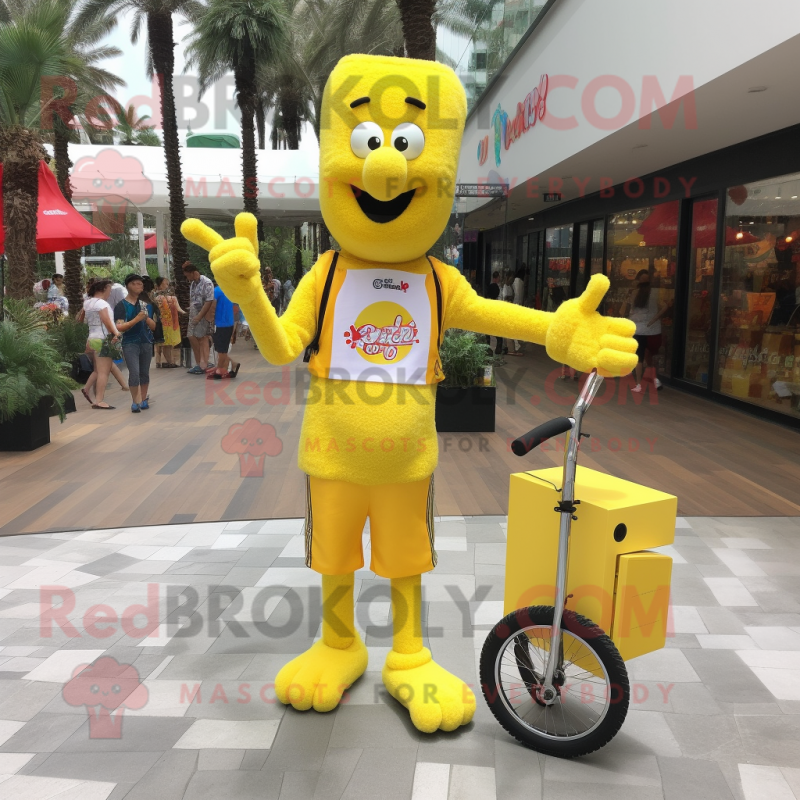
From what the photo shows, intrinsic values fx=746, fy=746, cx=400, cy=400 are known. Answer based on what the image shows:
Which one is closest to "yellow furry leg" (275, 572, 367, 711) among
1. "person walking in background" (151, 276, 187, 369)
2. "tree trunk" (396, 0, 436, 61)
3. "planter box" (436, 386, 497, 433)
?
"planter box" (436, 386, 497, 433)

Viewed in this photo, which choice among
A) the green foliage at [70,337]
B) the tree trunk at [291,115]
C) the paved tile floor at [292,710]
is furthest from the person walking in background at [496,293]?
the tree trunk at [291,115]

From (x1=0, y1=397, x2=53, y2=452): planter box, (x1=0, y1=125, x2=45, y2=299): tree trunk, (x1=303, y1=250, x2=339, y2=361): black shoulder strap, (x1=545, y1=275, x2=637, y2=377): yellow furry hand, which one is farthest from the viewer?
(x1=0, y1=125, x2=45, y2=299): tree trunk

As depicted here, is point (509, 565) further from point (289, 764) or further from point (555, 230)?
point (555, 230)

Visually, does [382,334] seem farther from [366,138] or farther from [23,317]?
[23,317]

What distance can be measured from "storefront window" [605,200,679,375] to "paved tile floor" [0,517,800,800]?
6942mm

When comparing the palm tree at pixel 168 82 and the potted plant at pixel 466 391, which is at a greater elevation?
the palm tree at pixel 168 82

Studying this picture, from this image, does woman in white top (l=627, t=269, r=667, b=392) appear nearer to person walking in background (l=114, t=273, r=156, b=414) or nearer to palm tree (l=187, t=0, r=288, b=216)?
person walking in background (l=114, t=273, r=156, b=414)

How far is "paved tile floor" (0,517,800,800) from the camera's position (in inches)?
97.5

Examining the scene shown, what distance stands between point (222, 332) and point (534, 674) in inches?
377

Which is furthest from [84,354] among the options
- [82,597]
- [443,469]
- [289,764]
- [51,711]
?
[289,764]

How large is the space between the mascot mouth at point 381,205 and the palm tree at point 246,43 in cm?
1402

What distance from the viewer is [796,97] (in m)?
6.89

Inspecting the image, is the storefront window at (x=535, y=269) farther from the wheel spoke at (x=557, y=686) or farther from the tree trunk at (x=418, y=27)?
the wheel spoke at (x=557, y=686)

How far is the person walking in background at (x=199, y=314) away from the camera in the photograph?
459 inches
